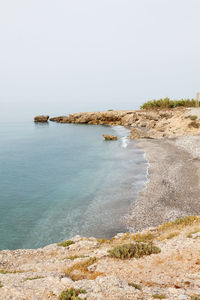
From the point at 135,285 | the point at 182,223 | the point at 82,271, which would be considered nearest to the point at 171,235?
the point at 182,223

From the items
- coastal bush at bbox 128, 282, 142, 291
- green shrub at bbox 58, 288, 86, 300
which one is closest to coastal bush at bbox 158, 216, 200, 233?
coastal bush at bbox 128, 282, 142, 291

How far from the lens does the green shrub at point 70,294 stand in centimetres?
797

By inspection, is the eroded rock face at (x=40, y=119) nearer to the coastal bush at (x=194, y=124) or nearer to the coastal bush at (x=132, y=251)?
the coastal bush at (x=194, y=124)

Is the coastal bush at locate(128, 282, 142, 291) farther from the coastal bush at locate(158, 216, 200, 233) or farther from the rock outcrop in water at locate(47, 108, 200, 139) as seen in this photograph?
the rock outcrop in water at locate(47, 108, 200, 139)

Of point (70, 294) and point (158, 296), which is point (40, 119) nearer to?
point (70, 294)

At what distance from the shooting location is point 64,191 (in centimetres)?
3384

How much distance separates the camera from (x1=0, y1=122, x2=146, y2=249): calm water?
23.3 meters

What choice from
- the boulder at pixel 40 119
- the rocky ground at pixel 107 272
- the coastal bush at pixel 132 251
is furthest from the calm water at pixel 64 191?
the boulder at pixel 40 119

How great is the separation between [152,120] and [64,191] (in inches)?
2627

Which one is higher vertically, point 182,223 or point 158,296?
point 158,296

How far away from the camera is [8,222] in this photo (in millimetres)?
25406

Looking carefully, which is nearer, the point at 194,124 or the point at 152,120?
the point at 194,124

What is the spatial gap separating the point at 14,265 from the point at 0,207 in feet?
55.7

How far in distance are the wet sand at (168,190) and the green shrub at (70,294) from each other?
14306mm
